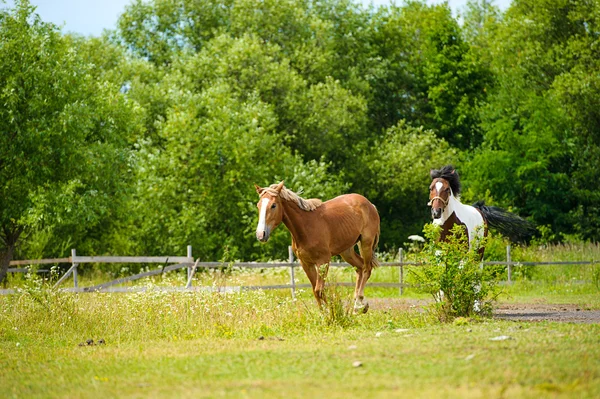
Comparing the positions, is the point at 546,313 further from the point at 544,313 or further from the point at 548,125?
the point at 548,125

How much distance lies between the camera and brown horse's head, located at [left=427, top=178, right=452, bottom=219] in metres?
13.9

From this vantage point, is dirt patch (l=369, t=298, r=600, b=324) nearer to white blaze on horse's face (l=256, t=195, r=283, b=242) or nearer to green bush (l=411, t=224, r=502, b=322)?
green bush (l=411, t=224, r=502, b=322)

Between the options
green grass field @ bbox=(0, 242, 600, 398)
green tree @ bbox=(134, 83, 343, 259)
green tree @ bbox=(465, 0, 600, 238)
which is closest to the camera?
green grass field @ bbox=(0, 242, 600, 398)

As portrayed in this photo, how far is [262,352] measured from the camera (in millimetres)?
9500

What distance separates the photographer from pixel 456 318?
39.5 ft

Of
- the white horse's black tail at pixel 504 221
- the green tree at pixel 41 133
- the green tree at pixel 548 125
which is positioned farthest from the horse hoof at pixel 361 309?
the green tree at pixel 548 125

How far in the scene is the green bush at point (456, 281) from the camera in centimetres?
1230

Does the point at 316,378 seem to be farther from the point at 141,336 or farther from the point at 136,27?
the point at 136,27

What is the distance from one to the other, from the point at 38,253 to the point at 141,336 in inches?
673

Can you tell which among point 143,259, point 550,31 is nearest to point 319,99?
point 550,31

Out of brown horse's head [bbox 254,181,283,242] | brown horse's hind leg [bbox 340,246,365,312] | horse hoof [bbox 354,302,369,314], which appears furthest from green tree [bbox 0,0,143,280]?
horse hoof [bbox 354,302,369,314]

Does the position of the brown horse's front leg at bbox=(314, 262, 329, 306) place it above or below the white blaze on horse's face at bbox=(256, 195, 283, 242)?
below

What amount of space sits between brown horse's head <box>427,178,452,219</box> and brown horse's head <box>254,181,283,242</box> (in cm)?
255

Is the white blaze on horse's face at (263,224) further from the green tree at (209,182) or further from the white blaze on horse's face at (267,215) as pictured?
the green tree at (209,182)
